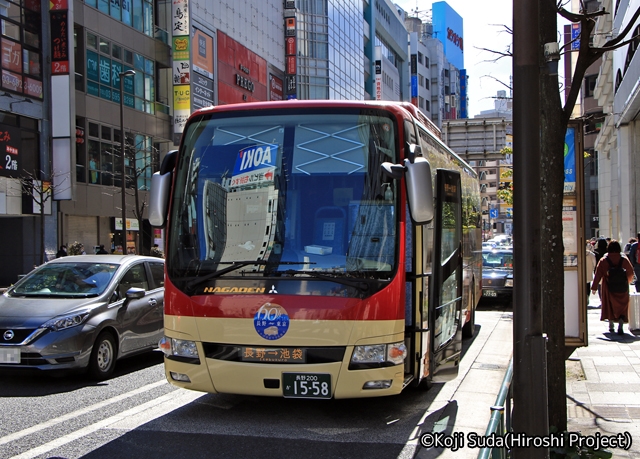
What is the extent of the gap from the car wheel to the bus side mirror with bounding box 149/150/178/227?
273 cm

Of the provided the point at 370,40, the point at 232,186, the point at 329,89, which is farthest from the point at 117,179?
the point at 370,40

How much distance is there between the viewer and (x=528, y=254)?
446 cm

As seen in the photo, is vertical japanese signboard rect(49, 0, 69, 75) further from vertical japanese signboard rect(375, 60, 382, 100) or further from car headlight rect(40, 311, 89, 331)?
vertical japanese signboard rect(375, 60, 382, 100)

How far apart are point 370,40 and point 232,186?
78.6 meters

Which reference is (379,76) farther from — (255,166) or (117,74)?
(255,166)

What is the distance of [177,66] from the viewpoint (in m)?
41.7

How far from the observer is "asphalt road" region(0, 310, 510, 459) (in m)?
5.73

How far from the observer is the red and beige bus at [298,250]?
6141 mm

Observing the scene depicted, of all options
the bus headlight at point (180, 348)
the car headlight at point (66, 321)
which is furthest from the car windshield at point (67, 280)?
the bus headlight at point (180, 348)

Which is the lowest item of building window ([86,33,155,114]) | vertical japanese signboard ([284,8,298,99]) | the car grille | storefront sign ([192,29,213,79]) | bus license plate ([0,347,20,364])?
bus license plate ([0,347,20,364])

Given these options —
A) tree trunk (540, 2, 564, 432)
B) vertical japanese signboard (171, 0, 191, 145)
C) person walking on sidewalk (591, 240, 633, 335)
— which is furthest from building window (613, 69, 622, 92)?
tree trunk (540, 2, 564, 432)

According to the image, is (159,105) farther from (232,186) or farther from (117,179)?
(232,186)

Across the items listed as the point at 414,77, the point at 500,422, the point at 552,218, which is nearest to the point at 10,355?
the point at 552,218

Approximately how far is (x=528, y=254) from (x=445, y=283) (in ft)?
11.3
